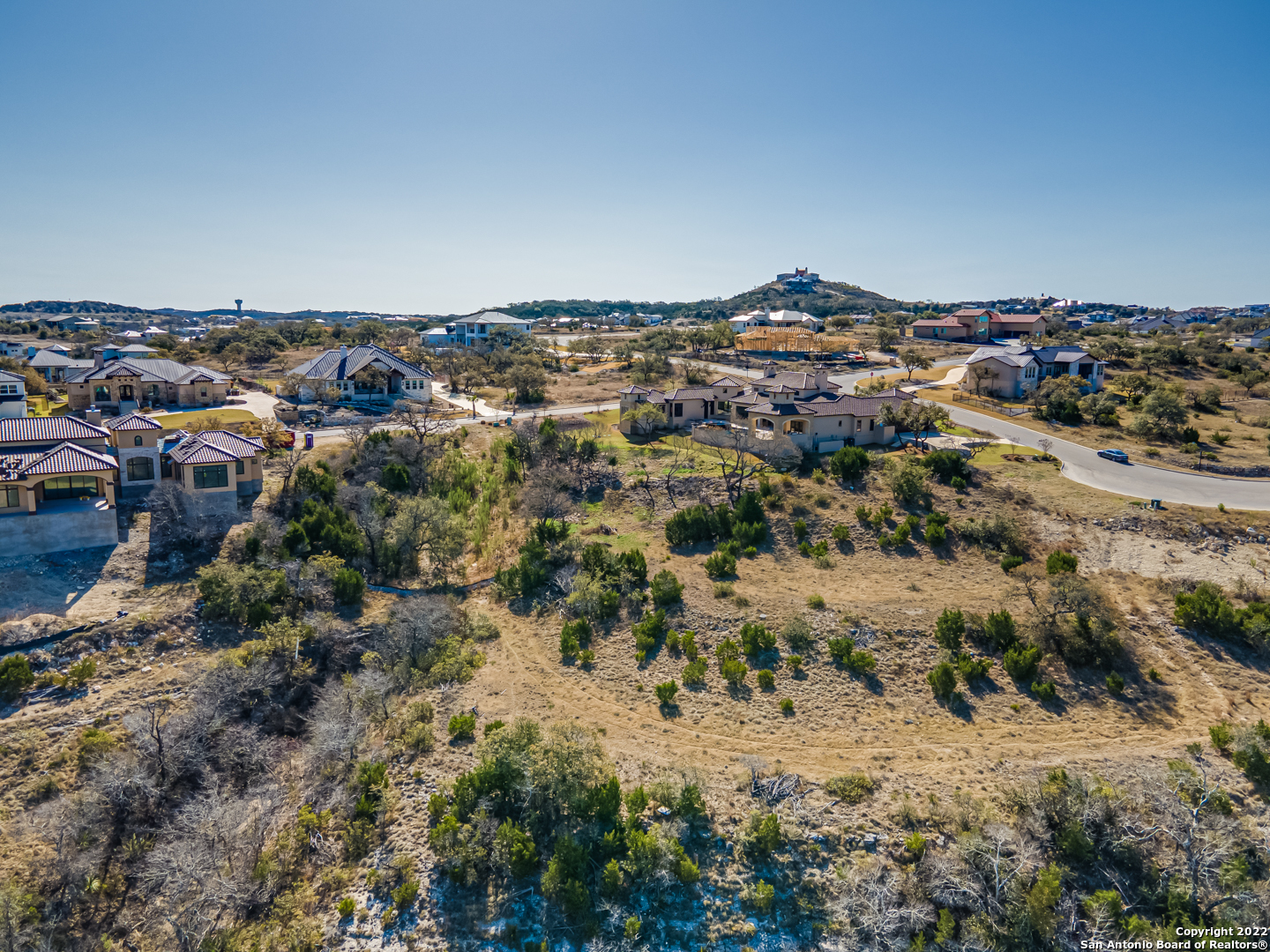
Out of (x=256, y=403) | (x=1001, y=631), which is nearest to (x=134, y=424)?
(x=256, y=403)

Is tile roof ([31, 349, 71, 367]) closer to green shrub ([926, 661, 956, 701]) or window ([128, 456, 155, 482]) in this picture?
window ([128, 456, 155, 482])

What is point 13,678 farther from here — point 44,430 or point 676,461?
point 676,461

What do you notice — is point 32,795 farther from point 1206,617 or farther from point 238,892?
point 1206,617

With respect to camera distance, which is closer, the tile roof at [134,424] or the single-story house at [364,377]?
the tile roof at [134,424]

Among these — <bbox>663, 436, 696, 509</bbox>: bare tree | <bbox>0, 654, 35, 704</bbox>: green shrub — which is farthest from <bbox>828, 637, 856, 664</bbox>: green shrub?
<bbox>0, 654, 35, 704</bbox>: green shrub

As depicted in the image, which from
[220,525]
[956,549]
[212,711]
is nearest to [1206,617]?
[956,549]

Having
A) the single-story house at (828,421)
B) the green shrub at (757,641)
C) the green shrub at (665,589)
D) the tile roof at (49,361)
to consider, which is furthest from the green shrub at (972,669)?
the tile roof at (49,361)

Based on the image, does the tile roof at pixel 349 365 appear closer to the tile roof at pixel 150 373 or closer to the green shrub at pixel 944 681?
the tile roof at pixel 150 373
